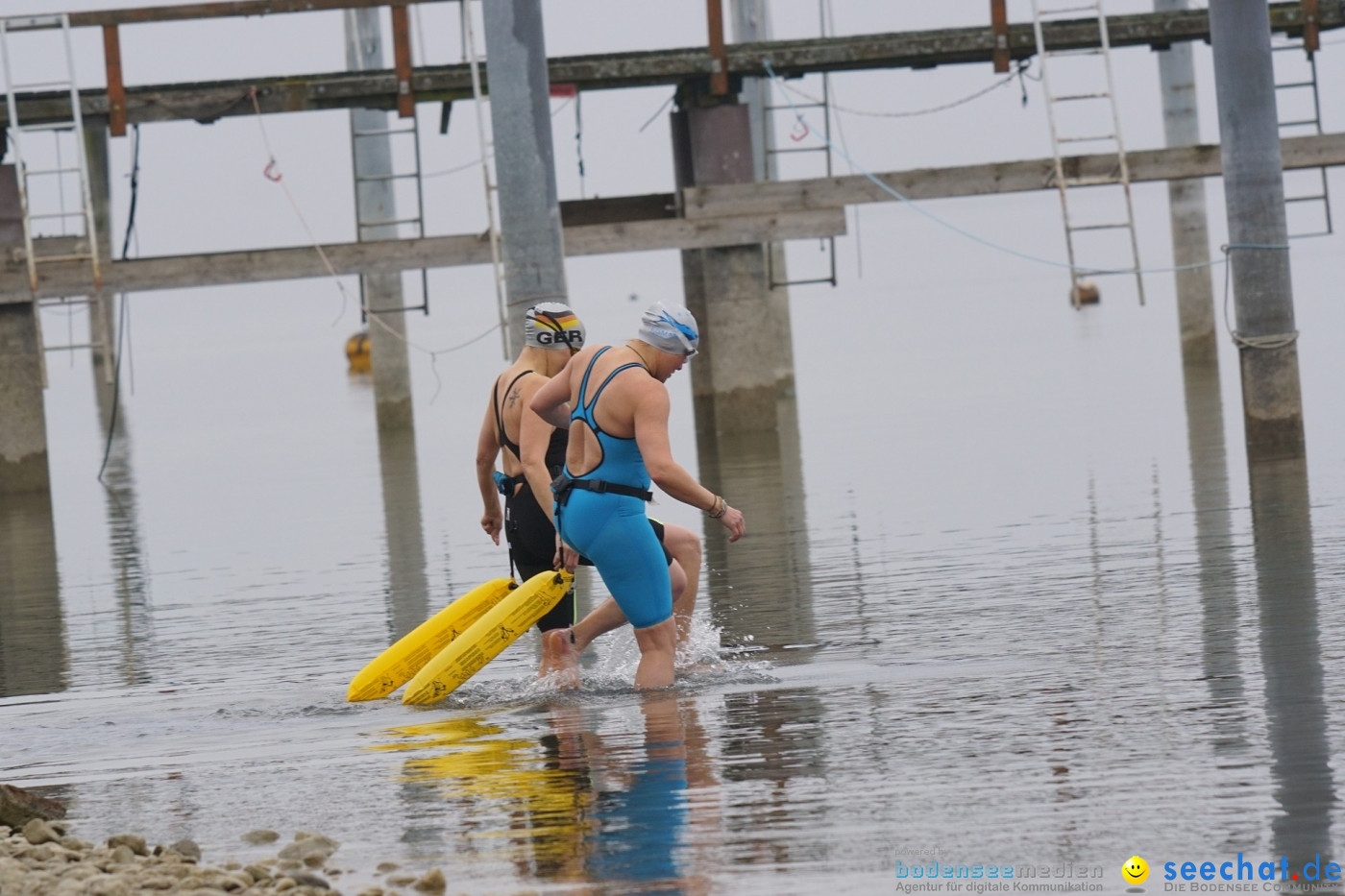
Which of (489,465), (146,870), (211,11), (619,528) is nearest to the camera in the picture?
(146,870)

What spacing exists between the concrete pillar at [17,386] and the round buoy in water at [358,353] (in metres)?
35.9

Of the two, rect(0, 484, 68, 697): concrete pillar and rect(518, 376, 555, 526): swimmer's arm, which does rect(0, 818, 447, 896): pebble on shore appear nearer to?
rect(518, 376, 555, 526): swimmer's arm

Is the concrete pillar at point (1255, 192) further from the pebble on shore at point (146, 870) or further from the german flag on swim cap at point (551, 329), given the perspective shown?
the pebble on shore at point (146, 870)

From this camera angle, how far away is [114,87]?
66.9 feet

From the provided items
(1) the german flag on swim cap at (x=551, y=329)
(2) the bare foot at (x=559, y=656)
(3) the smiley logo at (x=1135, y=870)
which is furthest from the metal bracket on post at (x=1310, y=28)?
(3) the smiley logo at (x=1135, y=870)

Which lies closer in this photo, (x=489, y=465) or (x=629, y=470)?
(x=629, y=470)

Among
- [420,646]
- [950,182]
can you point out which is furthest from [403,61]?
[420,646]

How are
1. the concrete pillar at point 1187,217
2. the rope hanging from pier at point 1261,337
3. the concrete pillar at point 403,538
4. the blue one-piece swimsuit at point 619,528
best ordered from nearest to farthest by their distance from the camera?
the blue one-piece swimsuit at point 619,528 < the concrete pillar at point 403,538 < the rope hanging from pier at point 1261,337 < the concrete pillar at point 1187,217

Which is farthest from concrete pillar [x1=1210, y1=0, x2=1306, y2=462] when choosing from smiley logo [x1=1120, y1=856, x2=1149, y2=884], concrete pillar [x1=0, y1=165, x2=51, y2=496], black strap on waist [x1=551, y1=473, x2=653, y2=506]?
concrete pillar [x1=0, y1=165, x2=51, y2=496]

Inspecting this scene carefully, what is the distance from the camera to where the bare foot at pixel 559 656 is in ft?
28.1

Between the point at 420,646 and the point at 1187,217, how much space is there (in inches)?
981

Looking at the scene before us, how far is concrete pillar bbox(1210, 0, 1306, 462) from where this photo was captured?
49.1 feet

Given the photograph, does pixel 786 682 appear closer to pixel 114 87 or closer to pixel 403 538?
pixel 403 538

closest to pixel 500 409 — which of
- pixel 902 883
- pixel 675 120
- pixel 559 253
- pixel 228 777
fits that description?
pixel 228 777
